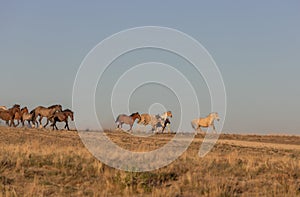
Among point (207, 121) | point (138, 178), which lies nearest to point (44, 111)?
point (207, 121)

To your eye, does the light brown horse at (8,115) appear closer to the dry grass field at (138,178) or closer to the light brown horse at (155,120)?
the light brown horse at (155,120)

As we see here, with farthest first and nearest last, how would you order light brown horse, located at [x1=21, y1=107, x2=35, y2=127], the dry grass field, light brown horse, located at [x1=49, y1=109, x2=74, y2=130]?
light brown horse, located at [x1=21, y1=107, x2=35, y2=127] → light brown horse, located at [x1=49, y1=109, x2=74, y2=130] → the dry grass field

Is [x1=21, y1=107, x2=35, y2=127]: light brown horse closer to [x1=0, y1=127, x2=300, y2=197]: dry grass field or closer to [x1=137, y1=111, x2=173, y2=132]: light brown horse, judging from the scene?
[x1=137, y1=111, x2=173, y2=132]: light brown horse

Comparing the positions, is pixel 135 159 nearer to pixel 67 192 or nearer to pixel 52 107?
pixel 67 192

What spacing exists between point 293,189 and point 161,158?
7.56 meters

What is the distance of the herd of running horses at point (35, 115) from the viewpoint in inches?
1838

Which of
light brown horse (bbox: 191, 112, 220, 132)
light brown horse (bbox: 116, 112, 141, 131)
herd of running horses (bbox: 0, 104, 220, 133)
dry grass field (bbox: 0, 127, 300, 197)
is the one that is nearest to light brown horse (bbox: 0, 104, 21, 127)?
herd of running horses (bbox: 0, 104, 220, 133)

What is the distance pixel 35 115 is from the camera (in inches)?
1945

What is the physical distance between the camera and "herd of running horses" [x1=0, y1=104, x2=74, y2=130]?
46.7 meters

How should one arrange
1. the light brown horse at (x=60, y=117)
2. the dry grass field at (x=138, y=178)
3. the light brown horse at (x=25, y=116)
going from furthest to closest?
the light brown horse at (x=25, y=116) → the light brown horse at (x=60, y=117) → the dry grass field at (x=138, y=178)

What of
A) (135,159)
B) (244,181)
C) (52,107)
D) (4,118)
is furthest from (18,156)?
(4,118)

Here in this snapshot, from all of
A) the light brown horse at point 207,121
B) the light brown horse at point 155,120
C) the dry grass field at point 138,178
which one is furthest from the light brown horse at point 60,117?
the dry grass field at point 138,178

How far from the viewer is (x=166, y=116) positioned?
5081 centimetres

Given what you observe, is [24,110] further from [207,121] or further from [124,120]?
[207,121]
